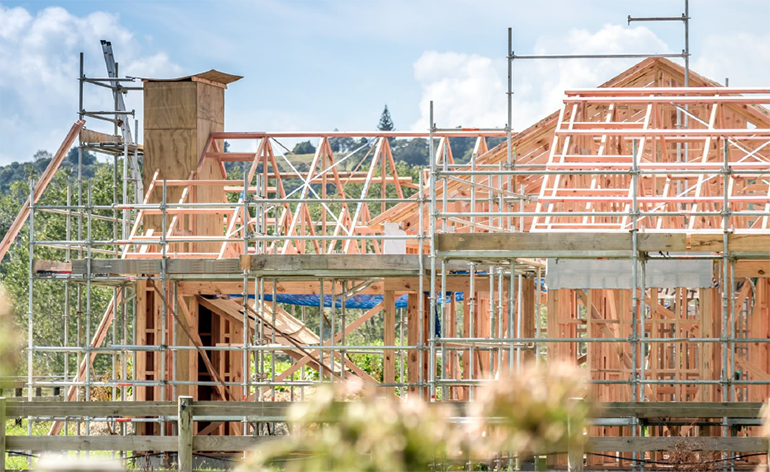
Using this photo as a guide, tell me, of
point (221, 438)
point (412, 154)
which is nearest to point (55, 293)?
point (221, 438)

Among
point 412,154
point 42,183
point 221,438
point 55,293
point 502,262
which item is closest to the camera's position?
point 221,438

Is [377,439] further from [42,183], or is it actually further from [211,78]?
[211,78]

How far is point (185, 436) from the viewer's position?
10203mm

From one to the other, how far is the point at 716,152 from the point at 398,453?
1575 cm

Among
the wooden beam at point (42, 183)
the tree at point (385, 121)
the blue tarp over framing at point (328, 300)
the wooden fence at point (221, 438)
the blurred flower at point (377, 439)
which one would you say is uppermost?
the tree at point (385, 121)

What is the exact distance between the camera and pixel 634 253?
12969mm

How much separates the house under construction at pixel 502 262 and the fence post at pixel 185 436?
170 cm

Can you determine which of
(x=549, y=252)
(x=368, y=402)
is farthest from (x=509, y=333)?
(x=368, y=402)

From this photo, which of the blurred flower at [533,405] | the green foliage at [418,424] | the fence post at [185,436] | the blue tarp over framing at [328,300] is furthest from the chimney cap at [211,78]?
the blurred flower at [533,405]

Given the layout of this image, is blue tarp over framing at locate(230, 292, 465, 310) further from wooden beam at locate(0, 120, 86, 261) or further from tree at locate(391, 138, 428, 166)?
tree at locate(391, 138, 428, 166)

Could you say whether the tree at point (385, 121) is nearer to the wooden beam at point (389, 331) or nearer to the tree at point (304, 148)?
the tree at point (304, 148)

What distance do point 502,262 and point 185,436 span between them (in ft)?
19.6

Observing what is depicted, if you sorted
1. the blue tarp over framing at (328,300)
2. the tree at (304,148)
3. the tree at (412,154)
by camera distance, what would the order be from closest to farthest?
the blue tarp over framing at (328,300), the tree at (304,148), the tree at (412,154)

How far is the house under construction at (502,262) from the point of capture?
13.3m
